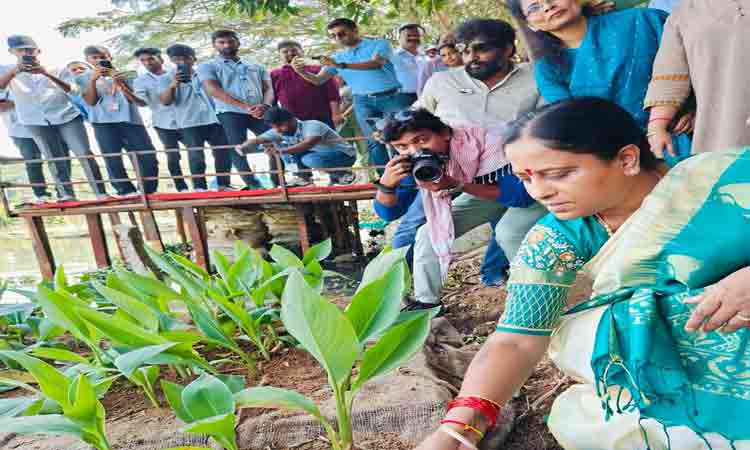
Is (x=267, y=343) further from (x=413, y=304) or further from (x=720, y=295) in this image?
(x=720, y=295)

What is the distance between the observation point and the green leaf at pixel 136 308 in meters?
1.41

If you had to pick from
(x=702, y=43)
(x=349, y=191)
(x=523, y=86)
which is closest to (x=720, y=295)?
(x=702, y=43)

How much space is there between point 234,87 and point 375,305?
3555 millimetres

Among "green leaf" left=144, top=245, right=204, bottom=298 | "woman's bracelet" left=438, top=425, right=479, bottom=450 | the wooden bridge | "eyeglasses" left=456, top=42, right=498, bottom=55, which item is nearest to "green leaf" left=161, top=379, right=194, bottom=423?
"woman's bracelet" left=438, top=425, right=479, bottom=450

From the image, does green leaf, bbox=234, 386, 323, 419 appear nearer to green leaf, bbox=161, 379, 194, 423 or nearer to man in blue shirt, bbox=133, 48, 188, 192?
green leaf, bbox=161, 379, 194, 423

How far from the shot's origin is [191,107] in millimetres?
4352

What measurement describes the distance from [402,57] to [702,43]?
10.1ft

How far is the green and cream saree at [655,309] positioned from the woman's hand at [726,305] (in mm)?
44

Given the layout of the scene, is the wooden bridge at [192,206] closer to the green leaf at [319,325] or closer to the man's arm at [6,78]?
the man's arm at [6,78]

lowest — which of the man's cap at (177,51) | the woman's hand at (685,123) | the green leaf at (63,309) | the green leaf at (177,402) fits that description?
the green leaf at (63,309)

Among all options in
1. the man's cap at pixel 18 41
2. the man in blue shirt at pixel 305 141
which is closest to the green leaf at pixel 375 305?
the man in blue shirt at pixel 305 141

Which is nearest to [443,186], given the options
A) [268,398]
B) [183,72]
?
[268,398]

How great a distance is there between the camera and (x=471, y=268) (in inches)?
135

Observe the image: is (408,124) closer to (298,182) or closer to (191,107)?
(298,182)
